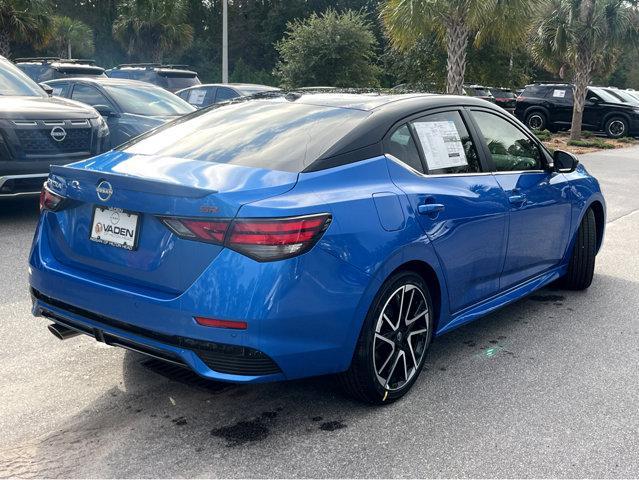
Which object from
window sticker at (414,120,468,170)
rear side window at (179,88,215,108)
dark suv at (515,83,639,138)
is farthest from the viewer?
dark suv at (515,83,639,138)

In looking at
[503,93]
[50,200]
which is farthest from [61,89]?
[503,93]

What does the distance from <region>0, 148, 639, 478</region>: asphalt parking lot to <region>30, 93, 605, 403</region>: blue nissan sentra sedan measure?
0.30 m

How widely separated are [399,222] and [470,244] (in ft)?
2.41

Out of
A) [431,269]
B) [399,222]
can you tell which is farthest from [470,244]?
[399,222]

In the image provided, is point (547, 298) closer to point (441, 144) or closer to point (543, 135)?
point (441, 144)

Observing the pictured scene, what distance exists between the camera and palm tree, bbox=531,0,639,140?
2191 cm

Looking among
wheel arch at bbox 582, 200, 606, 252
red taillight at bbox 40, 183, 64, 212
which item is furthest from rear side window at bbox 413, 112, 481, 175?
wheel arch at bbox 582, 200, 606, 252

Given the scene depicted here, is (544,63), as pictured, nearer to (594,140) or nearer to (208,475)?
(594,140)

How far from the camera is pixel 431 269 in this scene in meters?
3.77

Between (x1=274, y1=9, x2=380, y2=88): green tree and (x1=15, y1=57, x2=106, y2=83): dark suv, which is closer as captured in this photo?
(x1=15, y1=57, x2=106, y2=83): dark suv

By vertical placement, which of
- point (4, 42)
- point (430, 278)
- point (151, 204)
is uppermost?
point (4, 42)

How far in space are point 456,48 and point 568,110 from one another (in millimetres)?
10558

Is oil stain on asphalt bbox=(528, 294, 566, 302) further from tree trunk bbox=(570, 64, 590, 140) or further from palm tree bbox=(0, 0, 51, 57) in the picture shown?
palm tree bbox=(0, 0, 51, 57)

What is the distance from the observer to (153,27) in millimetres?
37281
